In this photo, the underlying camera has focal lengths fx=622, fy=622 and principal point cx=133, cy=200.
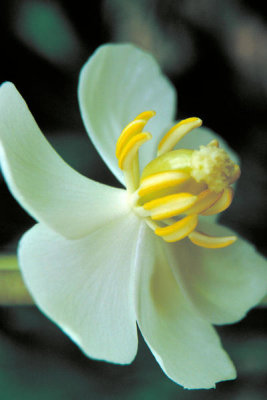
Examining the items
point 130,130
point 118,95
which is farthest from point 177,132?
point 118,95

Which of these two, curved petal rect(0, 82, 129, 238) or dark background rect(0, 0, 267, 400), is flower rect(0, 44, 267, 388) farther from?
dark background rect(0, 0, 267, 400)

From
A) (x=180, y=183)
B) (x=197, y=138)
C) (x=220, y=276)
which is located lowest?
(x=220, y=276)

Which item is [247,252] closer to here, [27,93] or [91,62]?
[91,62]

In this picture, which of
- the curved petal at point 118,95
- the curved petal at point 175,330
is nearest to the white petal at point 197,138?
the curved petal at point 118,95

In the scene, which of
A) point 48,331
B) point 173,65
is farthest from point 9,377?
point 173,65

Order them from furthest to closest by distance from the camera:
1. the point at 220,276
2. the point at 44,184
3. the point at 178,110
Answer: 1. the point at 178,110
2. the point at 220,276
3. the point at 44,184

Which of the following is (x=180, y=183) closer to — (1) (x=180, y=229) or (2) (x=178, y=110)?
(1) (x=180, y=229)

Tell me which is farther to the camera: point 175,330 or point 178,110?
point 178,110
